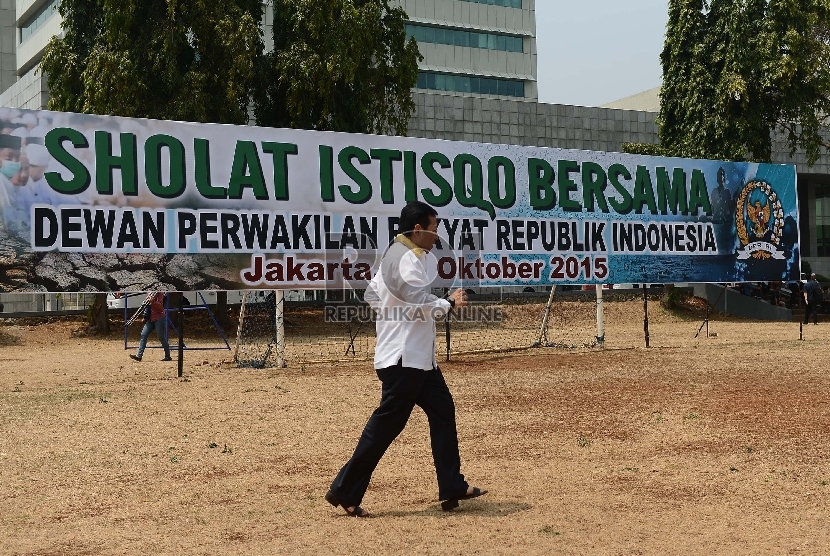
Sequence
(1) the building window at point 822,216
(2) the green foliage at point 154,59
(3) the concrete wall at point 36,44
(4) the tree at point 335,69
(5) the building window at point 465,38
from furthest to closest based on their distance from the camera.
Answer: (5) the building window at point 465,38 → (1) the building window at point 822,216 → (3) the concrete wall at point 36,44 → (4) the tree at point 335,69 → (2) the green foliage at point 154,59

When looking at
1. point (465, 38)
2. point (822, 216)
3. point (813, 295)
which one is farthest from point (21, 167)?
point (822, 216)

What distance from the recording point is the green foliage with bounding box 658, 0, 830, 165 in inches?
1287

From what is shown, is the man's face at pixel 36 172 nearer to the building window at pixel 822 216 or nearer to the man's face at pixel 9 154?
the man's face at pixel 9 154

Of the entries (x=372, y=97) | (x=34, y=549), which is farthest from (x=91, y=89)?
(x=34, y=549)

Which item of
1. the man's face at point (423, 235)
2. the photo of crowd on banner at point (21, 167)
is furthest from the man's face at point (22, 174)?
the man's face at point (423, 235)

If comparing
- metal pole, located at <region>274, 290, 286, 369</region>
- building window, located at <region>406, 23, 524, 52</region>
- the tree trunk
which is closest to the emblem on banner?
metal pole, located at <region>274, 290, 286, 369</region>

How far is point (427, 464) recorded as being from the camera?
318 inches

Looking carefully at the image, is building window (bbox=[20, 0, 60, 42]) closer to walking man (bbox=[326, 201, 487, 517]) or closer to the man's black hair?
the man's black hair

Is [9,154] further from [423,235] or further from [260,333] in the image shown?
[423,235]

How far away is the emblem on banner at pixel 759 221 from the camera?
71.2 ft

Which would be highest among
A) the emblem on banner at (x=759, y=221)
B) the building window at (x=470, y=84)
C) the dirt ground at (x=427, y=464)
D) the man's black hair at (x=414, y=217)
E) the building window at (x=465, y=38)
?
the building window at (x=465, y=38)

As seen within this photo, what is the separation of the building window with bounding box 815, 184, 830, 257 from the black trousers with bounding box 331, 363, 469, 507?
5099cm

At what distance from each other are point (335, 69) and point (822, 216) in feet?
118

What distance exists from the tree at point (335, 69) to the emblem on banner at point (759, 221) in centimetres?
1189
